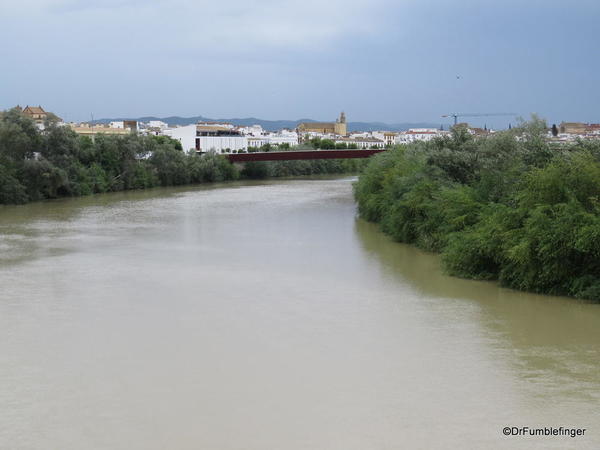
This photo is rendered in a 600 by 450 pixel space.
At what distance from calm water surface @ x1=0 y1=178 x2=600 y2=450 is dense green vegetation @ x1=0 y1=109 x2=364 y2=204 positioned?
12586 millimetres

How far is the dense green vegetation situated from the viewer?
90.0 feet

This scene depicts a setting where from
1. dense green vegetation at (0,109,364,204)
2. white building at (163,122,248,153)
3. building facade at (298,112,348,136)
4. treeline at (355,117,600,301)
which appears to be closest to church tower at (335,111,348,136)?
building facade at (298,112,348,136)

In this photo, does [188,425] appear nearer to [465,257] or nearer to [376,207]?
[465,257]

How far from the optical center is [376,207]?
67.9 ft

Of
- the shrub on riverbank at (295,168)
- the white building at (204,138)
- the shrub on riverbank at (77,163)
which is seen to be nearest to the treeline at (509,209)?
the shrub on riverbank at (77,163)

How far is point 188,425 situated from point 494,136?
1196 centimetres

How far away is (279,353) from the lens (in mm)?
8672

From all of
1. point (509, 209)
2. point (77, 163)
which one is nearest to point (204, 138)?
point (77, 163)

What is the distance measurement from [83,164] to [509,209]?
78.6 feet

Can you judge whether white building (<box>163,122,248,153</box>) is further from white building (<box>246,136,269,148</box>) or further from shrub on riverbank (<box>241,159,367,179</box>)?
shrub on riverbank (<box>241,159,367,179</box>)

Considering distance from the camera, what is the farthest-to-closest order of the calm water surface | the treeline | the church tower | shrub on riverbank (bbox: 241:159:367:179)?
the church tower → shrub on riverbank (bbox: 241:159:367:179) → the treeline → the calm water surface

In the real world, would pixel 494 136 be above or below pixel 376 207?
above

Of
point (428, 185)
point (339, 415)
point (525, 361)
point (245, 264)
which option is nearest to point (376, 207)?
point (428, 185)

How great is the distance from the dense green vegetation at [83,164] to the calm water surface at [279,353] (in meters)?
12.6
